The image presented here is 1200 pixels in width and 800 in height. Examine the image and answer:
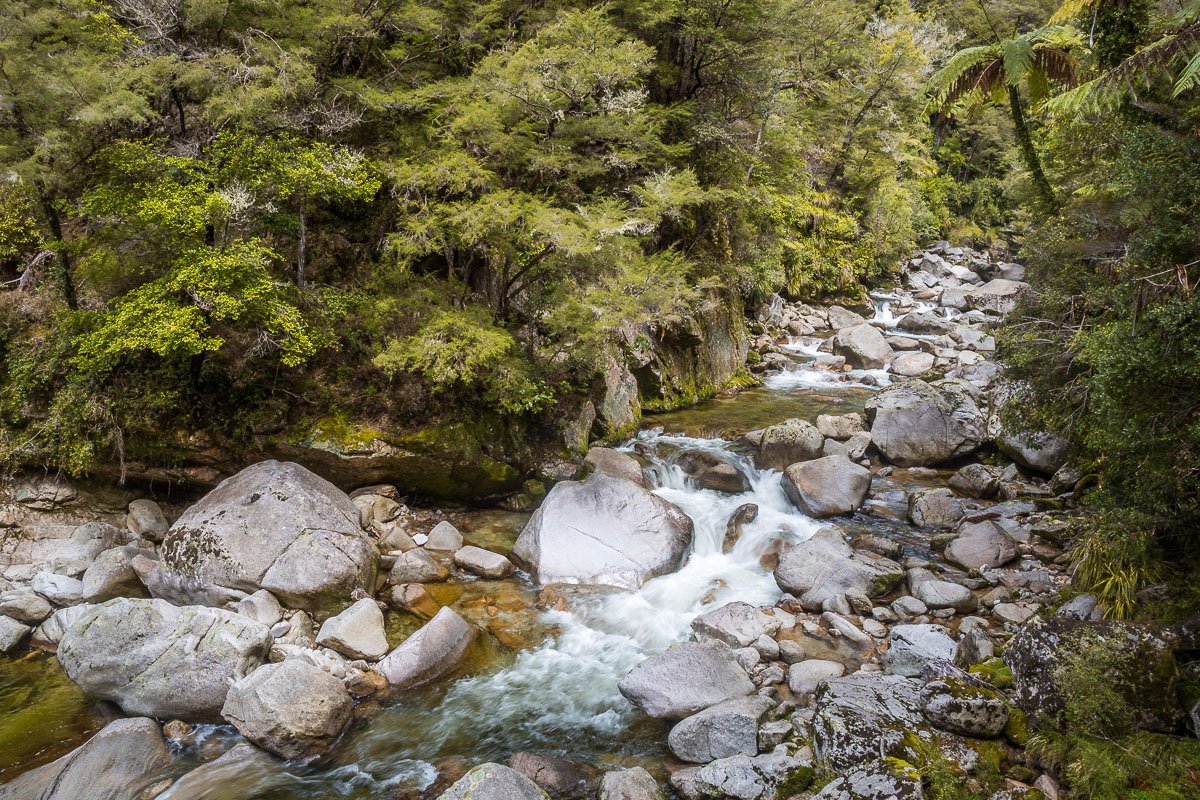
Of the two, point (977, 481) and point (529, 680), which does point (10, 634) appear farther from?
point (977, 481)

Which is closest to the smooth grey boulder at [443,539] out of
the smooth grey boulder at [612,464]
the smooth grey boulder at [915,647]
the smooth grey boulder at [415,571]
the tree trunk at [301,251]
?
the smooth grey boulder at [415,571]

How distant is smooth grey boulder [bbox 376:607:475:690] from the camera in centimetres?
758

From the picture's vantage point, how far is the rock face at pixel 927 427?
1341 centimetres

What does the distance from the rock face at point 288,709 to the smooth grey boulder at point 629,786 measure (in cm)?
307

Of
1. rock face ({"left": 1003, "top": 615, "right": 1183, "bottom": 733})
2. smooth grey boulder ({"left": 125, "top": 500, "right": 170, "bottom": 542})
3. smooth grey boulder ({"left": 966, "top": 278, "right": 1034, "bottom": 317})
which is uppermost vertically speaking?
smooth grey boulder ({"left": 966, "top": 278, "right": 1034, "bottom": 317})

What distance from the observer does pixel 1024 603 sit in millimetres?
8406

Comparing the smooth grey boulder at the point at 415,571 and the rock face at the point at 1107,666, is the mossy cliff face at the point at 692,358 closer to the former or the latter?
the smooth grey boulder at the point at 415,571

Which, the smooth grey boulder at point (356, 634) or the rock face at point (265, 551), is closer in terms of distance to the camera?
the smooth grey boulder at point (356, 634)

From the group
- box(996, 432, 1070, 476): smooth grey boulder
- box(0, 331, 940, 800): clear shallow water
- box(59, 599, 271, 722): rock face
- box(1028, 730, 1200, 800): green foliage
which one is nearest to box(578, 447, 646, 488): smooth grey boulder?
box(0, 331, 940, 800): clear shallow water

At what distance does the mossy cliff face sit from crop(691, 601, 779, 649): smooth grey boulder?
8.11 m

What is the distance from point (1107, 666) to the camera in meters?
5.48

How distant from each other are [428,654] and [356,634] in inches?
40.1

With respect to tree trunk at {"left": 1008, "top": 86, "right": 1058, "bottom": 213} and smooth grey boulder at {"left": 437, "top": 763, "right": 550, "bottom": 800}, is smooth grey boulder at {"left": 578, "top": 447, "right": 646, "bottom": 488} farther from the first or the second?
tree trunk at {"left": 1008, "top": 86, "right": 1058, "bottom": 213}

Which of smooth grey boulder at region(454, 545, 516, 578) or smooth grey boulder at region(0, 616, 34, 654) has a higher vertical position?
smooth grey boulder at region(0, 616, 34, 654)
